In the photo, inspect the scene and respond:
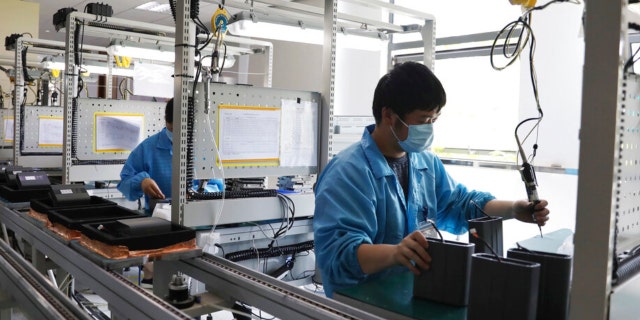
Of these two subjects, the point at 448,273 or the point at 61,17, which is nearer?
the point at 448,273

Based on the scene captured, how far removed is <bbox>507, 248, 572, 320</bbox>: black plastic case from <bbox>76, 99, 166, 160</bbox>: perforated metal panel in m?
3.44

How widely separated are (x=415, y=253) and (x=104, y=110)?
325cm

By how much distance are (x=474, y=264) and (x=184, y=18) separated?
1440 mm

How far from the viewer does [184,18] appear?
6.35ft

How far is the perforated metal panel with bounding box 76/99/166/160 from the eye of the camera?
370cm

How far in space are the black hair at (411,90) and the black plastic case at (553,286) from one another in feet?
2.05

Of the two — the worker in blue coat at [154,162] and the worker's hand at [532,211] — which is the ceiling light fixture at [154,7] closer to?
the worker in blue coat at [154,162]

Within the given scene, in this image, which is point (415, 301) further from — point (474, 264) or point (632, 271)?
point (632, 271)

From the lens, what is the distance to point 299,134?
2.54 meters

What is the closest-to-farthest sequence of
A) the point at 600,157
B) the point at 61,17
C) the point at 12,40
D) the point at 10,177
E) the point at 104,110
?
1. the point at 600,157
2. the point at 10,177
3. the point at 61,17
4. the point at 104,110
5. the point at 12,40

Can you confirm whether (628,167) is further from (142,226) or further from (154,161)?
(154,161)

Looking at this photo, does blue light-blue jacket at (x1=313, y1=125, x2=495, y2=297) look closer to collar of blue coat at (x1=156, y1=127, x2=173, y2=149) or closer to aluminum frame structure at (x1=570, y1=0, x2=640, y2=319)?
aluminum frame structure at (x1=570, y1=0, x2=640, y2=319)

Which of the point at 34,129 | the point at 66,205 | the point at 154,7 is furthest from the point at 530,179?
the point at 154,7

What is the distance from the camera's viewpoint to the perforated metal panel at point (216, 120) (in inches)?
83.3
